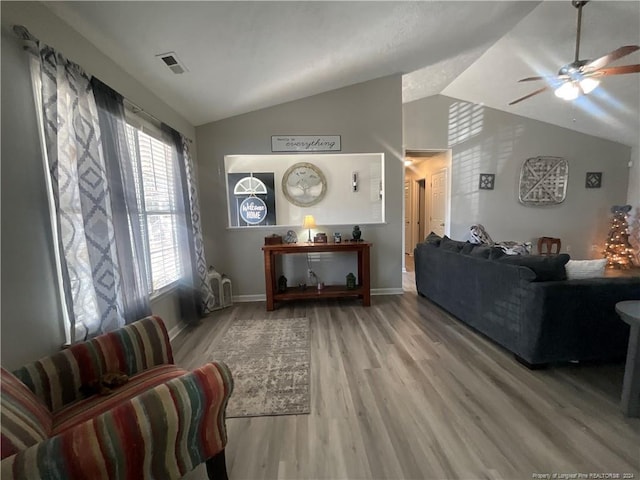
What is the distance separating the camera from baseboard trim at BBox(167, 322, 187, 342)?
A: 2.66 meters

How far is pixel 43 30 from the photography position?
140 cm

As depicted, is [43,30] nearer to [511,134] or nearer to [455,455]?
[455,455]

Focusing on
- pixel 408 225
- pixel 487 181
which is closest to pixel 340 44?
Result: pixel 487 181

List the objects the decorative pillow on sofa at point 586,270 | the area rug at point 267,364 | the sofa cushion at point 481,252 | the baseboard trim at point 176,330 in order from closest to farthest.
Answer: the area rug at point 267,364 < the decorative pillow on sofa at point 586,270 < the sofa cushion at point 481,252 < the baseboard trim at point 176,330

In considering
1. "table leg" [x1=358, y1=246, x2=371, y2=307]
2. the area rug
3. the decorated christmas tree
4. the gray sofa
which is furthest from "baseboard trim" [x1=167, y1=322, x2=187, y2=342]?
the decorated christmas tree

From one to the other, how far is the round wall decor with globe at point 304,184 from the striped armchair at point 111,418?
9.06 ft

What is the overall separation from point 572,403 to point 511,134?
4775 mm

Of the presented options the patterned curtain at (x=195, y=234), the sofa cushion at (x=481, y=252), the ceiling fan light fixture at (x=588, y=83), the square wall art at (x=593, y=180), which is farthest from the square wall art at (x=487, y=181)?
the patterned curtain at (x=195, y=234)

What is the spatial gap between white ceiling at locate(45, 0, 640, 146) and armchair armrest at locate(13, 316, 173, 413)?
1.79 m

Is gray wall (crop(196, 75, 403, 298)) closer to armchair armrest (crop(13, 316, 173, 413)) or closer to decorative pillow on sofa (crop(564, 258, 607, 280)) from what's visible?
decorative pillow on sofa (crop(564, 258, 607, 280))

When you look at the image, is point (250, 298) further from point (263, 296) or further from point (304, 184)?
point (304, 184)

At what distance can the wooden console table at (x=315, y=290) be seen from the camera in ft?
10.6

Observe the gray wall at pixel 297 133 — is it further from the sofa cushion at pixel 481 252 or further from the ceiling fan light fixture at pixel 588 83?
the ceiling fan light fixture at pixel 588 83

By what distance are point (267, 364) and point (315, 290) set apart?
1.48 m
